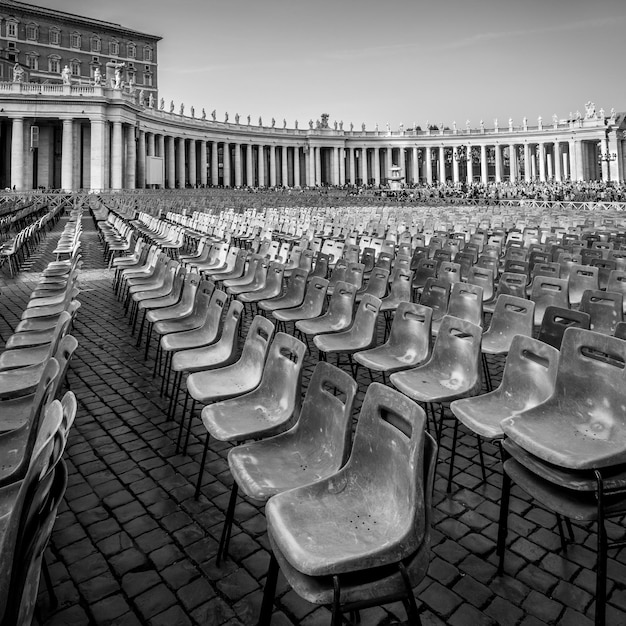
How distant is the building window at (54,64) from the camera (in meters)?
71.9

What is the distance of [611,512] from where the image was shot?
287 centimetres

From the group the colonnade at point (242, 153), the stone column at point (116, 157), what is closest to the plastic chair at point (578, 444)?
the colonnade at point (242, 153)

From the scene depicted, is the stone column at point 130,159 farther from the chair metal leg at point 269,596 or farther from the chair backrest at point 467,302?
the chair metal leg at point 269,596

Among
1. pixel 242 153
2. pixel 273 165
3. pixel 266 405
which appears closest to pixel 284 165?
pixel 273 165

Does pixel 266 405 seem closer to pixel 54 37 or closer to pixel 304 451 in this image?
pixel 304 451

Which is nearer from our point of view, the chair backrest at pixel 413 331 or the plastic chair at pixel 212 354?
the plastic chair at pixel 212 354

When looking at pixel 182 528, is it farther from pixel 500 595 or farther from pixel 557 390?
pixel 557 390

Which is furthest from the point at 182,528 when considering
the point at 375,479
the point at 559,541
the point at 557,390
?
the point at 557,390

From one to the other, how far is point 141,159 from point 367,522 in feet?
219

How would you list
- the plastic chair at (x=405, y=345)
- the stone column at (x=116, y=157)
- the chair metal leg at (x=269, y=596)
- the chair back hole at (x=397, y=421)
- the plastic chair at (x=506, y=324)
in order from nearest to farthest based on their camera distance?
the chair metal leg at (x=269, y=596) → the chair back hole at (x=397, y=421) → the plastic chair at (x=405, y=345) → the plastic chair at (x=506, y=324) → the stone column at (x=116, y=157)

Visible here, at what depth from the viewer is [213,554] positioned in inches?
136

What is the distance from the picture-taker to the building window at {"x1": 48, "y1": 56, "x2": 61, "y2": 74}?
7188 centimetres

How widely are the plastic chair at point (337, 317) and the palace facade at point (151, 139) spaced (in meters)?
53.2

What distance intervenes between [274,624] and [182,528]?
119cm
